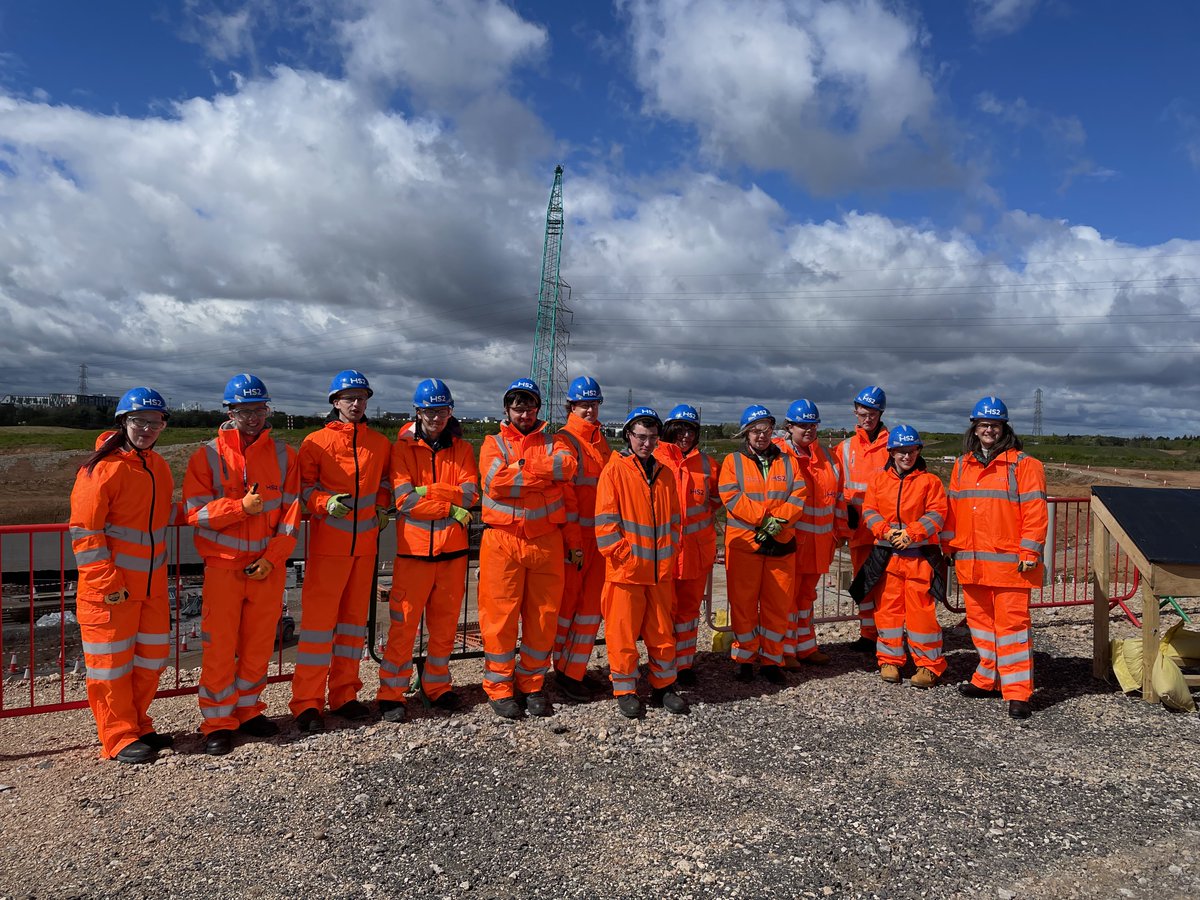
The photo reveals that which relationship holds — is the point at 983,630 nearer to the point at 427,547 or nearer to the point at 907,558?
the point at 907,558

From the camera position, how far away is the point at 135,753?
430 centimetres

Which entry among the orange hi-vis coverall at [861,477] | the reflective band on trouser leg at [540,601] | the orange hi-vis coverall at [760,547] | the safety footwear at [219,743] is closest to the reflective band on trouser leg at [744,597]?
the orange hi-vis coverall at [760,547]

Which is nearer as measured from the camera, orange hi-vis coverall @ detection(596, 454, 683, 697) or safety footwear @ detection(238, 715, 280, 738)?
safety footwear @ detection(238, 715, 280, 738)

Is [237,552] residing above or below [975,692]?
above

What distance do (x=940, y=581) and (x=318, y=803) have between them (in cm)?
483

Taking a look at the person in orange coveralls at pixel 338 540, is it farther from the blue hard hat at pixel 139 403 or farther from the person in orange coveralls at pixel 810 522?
the person in orange coveralls at pixel 810 522

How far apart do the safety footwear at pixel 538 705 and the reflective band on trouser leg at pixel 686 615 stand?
1.14 metres

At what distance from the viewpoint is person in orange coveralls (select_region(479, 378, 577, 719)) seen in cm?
488

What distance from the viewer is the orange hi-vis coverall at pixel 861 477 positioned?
6.42 meters

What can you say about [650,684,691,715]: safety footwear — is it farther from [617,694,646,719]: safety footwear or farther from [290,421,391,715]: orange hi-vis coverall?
[290,421,391,715]: orange hi-vis coverall

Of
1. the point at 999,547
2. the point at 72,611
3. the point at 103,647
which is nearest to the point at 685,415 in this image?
the point at 999,547

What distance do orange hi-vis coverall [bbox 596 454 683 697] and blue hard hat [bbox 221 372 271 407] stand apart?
2358mm

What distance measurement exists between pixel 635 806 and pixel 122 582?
128 inches

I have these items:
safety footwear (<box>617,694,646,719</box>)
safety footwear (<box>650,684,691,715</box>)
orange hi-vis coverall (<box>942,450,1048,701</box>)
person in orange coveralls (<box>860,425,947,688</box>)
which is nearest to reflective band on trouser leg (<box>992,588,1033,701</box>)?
orange hi-vis coverall (<box>942,450,1048,701</box>)
